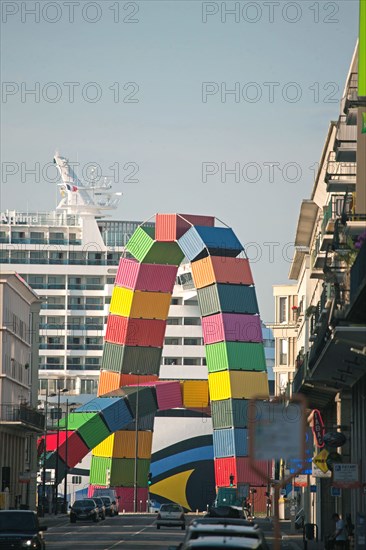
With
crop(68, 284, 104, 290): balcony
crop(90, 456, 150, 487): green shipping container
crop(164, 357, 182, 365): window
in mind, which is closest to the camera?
crop(90, 456, 150, 487): green shipping container

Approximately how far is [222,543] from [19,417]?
72.8 m

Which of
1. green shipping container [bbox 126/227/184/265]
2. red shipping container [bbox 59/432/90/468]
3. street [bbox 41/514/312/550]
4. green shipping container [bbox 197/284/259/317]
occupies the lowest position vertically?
street [bbox 41/514/312/550]

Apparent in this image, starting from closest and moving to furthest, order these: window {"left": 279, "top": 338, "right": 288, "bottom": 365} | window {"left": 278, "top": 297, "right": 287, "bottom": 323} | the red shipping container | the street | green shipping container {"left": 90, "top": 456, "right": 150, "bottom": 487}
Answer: the street
the red shipping container
green shipping container {"left": 90, "top": 456, "right": 150, "bottom": 487}
window {"left": 279, "top": 338, "right": 288, "bottom": 365}
window {"left": 278, "top": 297, "right": 287, "bottom": 323}

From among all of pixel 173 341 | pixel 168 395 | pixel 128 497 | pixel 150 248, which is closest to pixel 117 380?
pixel 168 395

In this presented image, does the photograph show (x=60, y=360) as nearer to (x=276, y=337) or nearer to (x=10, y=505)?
(x=276, y=337)

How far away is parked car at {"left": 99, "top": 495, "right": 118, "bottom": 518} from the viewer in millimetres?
86188

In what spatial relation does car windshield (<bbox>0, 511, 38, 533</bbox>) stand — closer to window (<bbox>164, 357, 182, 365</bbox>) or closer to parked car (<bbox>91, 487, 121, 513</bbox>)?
parked car (<bbox>91, 487, 121, 513</bbox>)

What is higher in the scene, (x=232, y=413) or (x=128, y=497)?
(x=232, y=413)

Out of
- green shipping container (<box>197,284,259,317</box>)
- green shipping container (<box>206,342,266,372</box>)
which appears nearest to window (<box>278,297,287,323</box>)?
green shipping container (<box>197,284,259,317</box>)

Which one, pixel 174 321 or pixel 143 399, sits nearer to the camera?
pixel 143 399

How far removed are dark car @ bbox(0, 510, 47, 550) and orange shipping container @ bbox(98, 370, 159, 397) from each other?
57.3m

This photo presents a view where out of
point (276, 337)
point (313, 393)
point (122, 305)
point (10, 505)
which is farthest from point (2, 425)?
point (313, 393)

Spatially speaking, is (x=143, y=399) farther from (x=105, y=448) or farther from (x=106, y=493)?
(x=106, y=493)

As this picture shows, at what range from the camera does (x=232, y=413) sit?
88688mm
